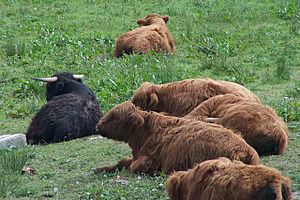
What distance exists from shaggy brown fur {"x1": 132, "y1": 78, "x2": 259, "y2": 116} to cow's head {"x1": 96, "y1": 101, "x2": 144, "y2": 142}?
5.20 ft

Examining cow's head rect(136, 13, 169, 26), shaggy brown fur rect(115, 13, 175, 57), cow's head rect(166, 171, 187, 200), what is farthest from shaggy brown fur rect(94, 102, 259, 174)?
cow's head rect(136, 13, 169, 26)

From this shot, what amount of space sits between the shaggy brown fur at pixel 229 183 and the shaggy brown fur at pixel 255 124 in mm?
2692

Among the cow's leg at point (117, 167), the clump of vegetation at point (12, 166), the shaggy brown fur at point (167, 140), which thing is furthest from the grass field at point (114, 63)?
the shaggy brown fur at point (167, 140)

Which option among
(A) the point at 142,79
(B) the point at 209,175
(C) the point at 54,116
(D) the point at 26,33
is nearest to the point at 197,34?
(D) the point at 26,33

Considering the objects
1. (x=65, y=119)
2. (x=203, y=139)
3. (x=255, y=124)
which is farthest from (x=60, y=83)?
(x=203, y=139)

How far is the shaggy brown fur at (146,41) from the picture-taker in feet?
56.0

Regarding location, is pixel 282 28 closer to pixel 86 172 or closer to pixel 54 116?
pixel 54 116

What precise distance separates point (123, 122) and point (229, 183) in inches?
117

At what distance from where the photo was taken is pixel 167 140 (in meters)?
8.83

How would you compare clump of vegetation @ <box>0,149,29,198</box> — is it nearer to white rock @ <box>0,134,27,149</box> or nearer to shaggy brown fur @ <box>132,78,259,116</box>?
white rock @ <box>0,134,27,149</box>

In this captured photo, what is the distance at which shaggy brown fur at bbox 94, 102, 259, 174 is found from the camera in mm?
8219

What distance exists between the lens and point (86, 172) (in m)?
9.38

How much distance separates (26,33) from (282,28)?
5649 millimetres

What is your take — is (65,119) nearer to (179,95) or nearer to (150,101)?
(150,101)
